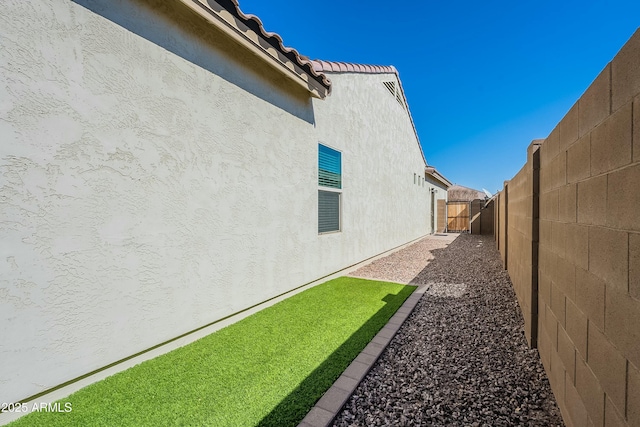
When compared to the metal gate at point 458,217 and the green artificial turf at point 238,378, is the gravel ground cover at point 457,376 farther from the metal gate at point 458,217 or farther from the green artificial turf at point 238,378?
the metal gate at point 458,217

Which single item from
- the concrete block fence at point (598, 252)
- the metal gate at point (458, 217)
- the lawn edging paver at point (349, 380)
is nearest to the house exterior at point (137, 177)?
the lawn edging paver at point (349, 380)

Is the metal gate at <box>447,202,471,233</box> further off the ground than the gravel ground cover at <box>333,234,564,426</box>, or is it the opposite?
the metal gate at <box>447,202,471,233</box>

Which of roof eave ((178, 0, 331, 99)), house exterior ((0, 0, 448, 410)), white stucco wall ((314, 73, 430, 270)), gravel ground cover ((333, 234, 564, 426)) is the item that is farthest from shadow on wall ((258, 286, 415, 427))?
roof eave ((178, 0, 331, 99))

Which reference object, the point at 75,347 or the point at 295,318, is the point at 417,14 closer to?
the point at 295,318

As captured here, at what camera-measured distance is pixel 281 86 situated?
5.10 m

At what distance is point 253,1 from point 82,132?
4.82m

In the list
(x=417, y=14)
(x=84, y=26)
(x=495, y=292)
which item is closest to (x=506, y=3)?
(x=417, y=14)

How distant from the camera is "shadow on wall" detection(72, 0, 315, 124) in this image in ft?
9.52

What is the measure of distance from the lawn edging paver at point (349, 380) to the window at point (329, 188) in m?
3.09

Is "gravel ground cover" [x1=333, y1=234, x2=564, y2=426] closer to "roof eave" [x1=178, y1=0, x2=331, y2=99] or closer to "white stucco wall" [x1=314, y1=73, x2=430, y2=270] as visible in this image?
"white stucco wall" [x1=314, y1=73, x2=430, y2=270]

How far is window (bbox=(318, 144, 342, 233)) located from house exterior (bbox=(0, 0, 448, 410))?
87cm

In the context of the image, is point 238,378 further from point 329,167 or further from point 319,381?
point 329,167

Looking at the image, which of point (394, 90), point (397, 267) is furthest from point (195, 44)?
point (394, 90)

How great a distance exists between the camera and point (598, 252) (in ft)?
5.20
